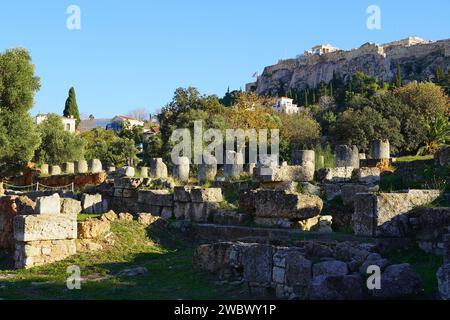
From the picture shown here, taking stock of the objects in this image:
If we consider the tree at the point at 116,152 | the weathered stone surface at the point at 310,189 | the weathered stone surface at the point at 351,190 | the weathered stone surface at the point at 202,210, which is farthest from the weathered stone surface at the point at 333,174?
the tree at the point at 116,152

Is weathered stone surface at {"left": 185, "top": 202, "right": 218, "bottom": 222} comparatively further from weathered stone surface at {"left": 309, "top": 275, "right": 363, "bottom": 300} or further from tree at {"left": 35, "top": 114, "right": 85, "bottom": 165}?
tree at {"left": 35, "top": 114, "right": 85, "bottom": 165}

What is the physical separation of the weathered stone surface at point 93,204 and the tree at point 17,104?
1266 centimetres

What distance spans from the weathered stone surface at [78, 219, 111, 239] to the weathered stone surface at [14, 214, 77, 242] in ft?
1.80

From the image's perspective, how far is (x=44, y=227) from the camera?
43.3ft

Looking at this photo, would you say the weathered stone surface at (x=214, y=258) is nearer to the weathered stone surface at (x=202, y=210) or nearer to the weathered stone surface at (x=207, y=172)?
the weathered stone surface at (x=202, y=210)

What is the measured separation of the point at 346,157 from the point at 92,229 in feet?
34.0

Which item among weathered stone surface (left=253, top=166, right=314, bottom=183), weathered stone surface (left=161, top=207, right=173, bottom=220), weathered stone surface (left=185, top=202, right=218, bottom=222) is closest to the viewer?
weathered stone surface (left=185, top=202, right=218, bottom=222)

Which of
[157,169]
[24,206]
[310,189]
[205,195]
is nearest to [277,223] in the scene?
[310,189]

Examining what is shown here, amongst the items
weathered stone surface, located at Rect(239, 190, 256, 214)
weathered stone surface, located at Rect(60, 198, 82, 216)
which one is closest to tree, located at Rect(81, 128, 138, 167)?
weathered stone surface, located at Rect(60, 198, 82, 216)

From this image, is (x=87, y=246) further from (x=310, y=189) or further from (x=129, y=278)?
(x=310, y=189)

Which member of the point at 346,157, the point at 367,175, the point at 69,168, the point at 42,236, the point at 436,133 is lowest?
the point at 42,236

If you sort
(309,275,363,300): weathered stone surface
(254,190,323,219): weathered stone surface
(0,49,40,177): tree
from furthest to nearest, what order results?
(0,49,40,177): tree → (254,190,323,219): weathered stone surface → (309,275,363,300): weathered stone surface

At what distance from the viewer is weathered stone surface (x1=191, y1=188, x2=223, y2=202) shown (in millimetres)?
17234
